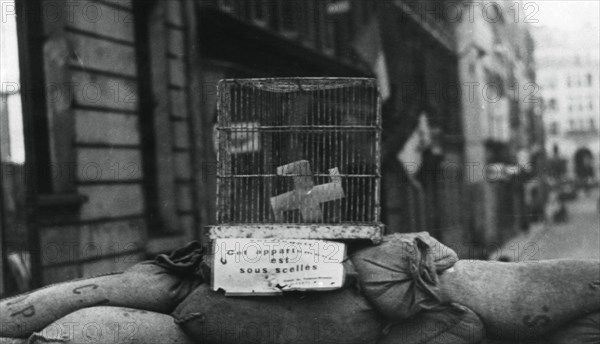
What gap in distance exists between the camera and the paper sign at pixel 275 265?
2320 mm

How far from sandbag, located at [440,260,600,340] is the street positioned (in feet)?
10.8

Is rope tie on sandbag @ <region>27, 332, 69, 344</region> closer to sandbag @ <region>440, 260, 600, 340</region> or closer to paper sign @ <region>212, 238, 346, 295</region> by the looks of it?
paper sign @ <region>212, 238, 346, 295</region>

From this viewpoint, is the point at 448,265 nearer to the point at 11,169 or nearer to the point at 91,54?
the point at 11,169

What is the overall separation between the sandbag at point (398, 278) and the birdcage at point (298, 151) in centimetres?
23

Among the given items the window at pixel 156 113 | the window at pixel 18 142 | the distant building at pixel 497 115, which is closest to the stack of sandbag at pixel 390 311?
the window at pixel 18 142

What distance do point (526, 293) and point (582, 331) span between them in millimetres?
215

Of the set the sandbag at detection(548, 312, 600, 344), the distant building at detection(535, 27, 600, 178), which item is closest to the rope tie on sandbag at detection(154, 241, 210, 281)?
the sandbag at detection(548, 312, 600, 344)

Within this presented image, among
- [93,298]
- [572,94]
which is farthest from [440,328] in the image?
[572,94]

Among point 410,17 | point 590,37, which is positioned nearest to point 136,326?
point 590,37

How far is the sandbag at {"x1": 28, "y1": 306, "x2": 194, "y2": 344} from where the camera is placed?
7.73 ft

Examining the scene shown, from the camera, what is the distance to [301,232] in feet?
7.87

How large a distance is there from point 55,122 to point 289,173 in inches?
122

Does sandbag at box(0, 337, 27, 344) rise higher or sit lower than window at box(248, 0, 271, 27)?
lower

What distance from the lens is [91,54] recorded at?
17.9 feet
